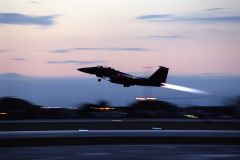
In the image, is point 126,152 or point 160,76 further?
point 160,76

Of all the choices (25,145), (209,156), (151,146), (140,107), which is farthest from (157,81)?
(140,107)

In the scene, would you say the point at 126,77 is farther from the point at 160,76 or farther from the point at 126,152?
the point at 126,152

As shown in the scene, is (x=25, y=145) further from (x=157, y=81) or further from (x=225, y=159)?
(x=225, y=159)

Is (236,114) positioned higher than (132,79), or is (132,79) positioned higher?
(132,79)

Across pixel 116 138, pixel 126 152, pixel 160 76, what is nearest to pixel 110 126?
Result: pixel 160 76

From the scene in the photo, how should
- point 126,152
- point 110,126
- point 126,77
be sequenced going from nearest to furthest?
point 126,152
point 126,77
point 110,126

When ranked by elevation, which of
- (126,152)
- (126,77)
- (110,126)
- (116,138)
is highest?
(126,77)

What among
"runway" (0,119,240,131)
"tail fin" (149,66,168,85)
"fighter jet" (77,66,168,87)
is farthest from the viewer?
"runway" (0,119,240,131)

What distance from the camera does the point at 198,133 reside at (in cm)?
3688

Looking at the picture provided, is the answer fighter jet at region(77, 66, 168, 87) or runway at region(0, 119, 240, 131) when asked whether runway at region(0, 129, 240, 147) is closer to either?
fighter jet at region(77, 66, 168, 87)

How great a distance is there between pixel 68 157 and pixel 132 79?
934 cm

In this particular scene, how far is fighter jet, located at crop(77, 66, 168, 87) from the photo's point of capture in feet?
103

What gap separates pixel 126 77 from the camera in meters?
31.5

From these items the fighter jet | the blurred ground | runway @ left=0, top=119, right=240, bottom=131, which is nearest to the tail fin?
the fighter jet
